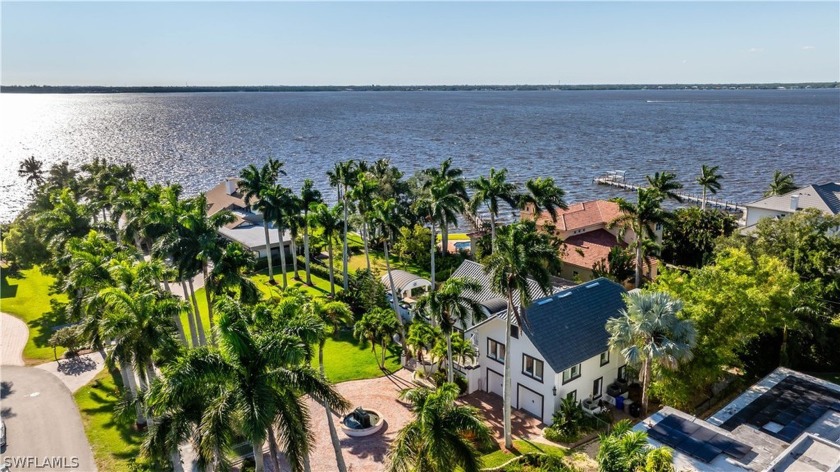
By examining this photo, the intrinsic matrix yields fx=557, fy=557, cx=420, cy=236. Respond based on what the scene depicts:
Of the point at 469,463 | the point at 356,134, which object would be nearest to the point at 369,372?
the point at 469,463

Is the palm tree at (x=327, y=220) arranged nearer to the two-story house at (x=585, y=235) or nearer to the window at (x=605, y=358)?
the two-story house at (x=585, y=235)

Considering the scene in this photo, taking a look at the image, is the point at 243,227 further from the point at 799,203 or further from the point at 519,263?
→ the point at 799,203

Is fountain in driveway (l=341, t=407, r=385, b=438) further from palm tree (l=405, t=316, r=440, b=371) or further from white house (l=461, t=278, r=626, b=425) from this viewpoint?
white house (l=461, t=278, r=626, b=425)

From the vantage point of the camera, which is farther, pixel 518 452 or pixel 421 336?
pixel 421 336

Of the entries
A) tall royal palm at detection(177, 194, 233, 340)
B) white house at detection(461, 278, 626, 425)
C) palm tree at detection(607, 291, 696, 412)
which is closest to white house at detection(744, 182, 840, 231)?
white house at detection(461, 278, 626, 425)

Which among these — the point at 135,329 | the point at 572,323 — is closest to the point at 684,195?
the point at 572,323

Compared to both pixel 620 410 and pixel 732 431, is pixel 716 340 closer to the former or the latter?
pixel 732 431
